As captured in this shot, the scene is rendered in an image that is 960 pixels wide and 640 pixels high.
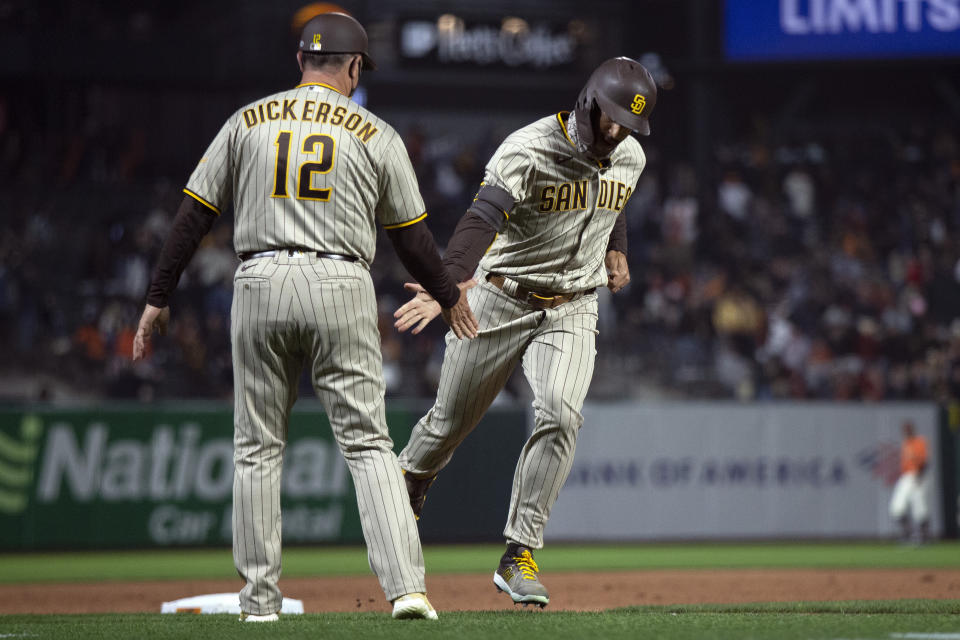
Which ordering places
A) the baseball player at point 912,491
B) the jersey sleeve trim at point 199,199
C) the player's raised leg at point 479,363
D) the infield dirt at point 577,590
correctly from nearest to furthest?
1. the jersey sleeve trim at point 199,199
2. the player's raised leg at point 479,363
3. the infield dirt at point 577,590
4. the baseball player at point 912,491

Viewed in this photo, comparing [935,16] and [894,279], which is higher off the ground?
[935,16]

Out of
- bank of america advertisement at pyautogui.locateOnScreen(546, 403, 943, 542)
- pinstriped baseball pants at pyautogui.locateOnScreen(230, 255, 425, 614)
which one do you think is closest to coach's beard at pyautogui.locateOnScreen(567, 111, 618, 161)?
Answer: pinstriped baseball pants at pyautogui.locateOnScreen(230, 255, 425, 614)

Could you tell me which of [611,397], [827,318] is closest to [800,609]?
[611,397]

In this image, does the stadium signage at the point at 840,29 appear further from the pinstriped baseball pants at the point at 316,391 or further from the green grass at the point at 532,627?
the pinstriped baseball pants at the point at 316,391

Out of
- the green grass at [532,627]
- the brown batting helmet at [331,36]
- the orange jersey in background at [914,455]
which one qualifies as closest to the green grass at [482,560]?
the orange jersey in background at [914,455]

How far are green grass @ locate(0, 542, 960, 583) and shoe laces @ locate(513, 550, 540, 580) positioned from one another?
612cm

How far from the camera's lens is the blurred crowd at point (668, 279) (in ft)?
51.7

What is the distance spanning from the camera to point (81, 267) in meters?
17.0

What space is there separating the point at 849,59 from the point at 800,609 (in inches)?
650

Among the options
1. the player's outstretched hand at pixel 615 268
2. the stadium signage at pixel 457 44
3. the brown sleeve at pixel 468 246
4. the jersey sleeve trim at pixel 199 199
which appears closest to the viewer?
the jersey sleeve trim at pixel 199 199

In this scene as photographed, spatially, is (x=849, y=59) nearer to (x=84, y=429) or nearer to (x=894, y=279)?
(x=894, y=279)

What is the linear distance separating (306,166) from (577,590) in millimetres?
5835

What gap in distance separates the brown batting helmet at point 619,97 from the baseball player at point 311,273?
1025mm

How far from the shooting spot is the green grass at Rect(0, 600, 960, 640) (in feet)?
13.1
